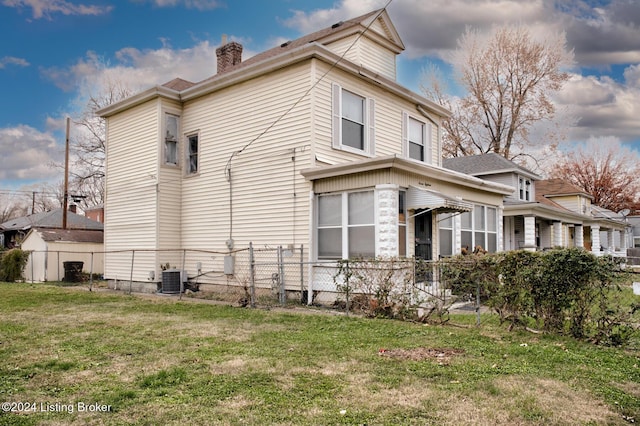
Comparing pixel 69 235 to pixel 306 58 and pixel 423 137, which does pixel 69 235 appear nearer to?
pixel 306 58

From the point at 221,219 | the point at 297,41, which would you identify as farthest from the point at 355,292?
the point at 297,41

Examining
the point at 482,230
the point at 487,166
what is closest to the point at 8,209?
the point at 487,166

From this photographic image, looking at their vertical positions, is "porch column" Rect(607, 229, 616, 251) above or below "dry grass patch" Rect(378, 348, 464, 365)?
above

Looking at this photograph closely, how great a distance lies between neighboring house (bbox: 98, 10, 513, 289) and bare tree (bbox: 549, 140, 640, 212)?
132 feet

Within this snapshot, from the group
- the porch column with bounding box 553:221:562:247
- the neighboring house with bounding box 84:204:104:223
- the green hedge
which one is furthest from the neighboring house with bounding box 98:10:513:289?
the neighboring house with bounding box 84:204:104:223

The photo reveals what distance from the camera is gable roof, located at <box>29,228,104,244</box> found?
2044 cm

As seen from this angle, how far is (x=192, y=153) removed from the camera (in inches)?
613

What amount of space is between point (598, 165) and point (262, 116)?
47569 millimetres

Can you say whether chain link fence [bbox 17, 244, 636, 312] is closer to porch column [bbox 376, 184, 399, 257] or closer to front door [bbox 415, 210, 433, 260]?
porch column [bbox 376, 184, 399, 257]

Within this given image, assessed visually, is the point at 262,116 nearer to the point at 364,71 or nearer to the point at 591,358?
the point at 364,71

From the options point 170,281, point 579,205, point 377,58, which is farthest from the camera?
point 579,205

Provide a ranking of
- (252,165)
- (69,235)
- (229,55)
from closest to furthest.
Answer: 1. (252,165)
2. (229,55)
3. (69,235)

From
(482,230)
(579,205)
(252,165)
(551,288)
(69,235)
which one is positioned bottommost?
(551,288)

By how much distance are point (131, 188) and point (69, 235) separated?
6.90 metres
